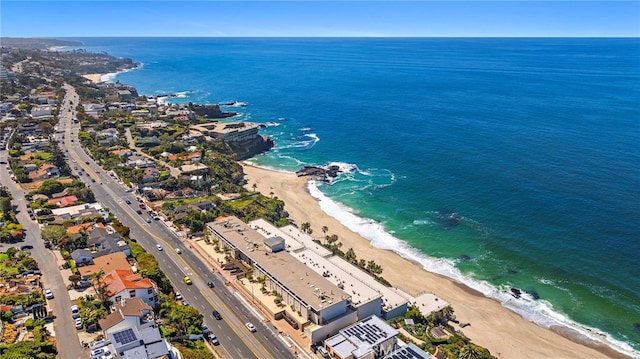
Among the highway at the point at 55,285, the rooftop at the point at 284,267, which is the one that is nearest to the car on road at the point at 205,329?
the rooftop at the point at 284,267

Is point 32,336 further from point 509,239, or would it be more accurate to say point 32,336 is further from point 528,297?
point 509,239

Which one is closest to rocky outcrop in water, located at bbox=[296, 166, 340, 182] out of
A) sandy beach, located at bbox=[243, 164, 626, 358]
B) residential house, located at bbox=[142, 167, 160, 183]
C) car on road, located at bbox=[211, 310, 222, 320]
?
sandy beach, located at bbox=[243, 164, 626, 358]

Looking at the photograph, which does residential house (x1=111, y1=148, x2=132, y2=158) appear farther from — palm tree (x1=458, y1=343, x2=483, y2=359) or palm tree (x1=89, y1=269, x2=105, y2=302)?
palm tree (x1=458, y1=343, x2=483, y2=359)

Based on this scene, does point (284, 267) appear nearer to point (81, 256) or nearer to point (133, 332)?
point (133, 332)

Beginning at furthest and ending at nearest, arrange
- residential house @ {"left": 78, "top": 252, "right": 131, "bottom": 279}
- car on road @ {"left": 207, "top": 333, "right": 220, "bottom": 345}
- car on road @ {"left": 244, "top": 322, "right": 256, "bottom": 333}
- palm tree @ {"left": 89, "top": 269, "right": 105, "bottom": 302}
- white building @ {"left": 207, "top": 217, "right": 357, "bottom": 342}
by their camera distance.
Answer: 1. residential house @ {"left": 78, "top": 252, "right": 131, "bottom": 279}
2. palm tree @ {"left": 89, "top": 269, "right": 105, "bottom": 302}
3. white building @ {"left": 207, "top": 217, "right": 357, "bottom": 342}
4. car on road @ {"left": 244, "top": 322, "right": 256, "bottom": 333}
5. car on road @ {"left": 207, "top": 333, "right": 220, "bottom": 345}

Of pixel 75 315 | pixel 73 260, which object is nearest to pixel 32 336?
pixel 75 315
